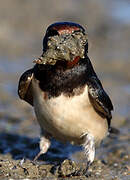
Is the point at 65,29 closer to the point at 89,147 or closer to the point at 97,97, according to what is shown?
the point at 97,97

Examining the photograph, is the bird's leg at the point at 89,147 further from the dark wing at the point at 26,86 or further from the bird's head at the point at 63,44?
the bird's head at the point at 63,44

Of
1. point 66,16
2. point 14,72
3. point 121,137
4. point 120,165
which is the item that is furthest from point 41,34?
point 120,165

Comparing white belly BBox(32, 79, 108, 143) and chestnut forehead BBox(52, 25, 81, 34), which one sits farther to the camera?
white belly BBox(32, 79, 108, 143)

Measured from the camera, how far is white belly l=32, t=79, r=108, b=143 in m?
6.09

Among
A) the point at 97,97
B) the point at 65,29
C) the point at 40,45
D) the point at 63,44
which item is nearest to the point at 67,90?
the point at 97,97

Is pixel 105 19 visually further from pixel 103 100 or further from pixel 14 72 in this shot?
pixel 103 100

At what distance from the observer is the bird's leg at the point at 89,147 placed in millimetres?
6461

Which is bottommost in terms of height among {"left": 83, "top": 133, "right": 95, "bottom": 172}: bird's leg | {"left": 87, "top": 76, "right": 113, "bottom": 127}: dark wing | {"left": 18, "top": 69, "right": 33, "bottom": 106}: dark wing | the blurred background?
{"left": 83, "top": 133, "right": 95, "bottom": 172}: bird's leg

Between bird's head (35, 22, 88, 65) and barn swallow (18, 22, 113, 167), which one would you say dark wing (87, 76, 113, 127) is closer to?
barn swallow (18, 22, 113, 167)

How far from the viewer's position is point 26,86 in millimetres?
6484

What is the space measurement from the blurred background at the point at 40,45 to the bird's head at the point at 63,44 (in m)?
2.61

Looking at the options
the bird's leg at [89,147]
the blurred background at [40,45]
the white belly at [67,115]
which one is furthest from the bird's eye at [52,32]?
the blurred background at [40,45]

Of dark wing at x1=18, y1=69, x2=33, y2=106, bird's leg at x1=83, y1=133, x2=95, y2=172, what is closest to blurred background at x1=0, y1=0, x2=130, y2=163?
bird's leg at x1=83, y1=133, x2=95, y2=172

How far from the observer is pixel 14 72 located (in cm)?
1041
